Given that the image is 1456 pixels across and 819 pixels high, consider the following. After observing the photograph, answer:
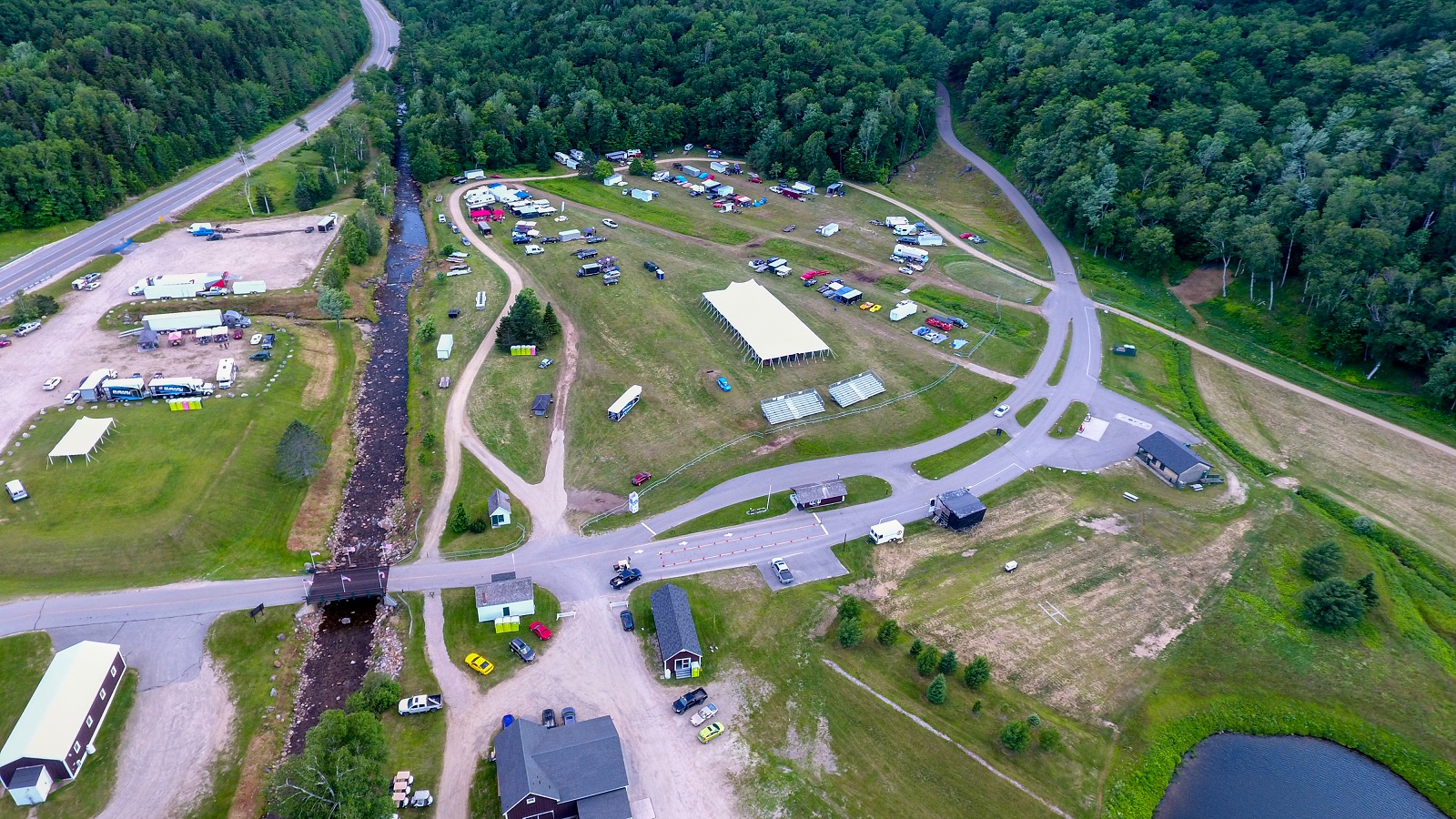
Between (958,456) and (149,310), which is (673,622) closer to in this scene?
(958,456)

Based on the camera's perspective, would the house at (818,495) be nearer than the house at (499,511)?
No

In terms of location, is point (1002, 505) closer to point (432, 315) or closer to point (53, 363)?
point (432, 315)

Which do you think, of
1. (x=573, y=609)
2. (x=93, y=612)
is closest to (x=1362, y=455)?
(x=573, y=609)

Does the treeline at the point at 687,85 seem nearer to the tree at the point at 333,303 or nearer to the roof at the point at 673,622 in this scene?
the tree at the point at 333,303

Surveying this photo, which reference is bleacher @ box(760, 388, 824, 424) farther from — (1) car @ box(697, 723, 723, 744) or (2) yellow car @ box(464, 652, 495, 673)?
(2) yellow car @ box(464, 652, 495, 673)

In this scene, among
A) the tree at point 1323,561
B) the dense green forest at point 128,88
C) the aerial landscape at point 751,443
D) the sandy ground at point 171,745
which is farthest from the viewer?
the dense green forest at point 128,88

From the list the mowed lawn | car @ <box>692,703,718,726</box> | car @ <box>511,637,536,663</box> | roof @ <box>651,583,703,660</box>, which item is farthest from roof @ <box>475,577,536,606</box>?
the mowed lawn

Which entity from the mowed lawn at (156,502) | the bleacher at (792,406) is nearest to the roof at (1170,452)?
the bleacher at (792,406)

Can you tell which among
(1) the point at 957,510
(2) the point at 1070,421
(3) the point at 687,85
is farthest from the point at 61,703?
(3) the point at 687,85
